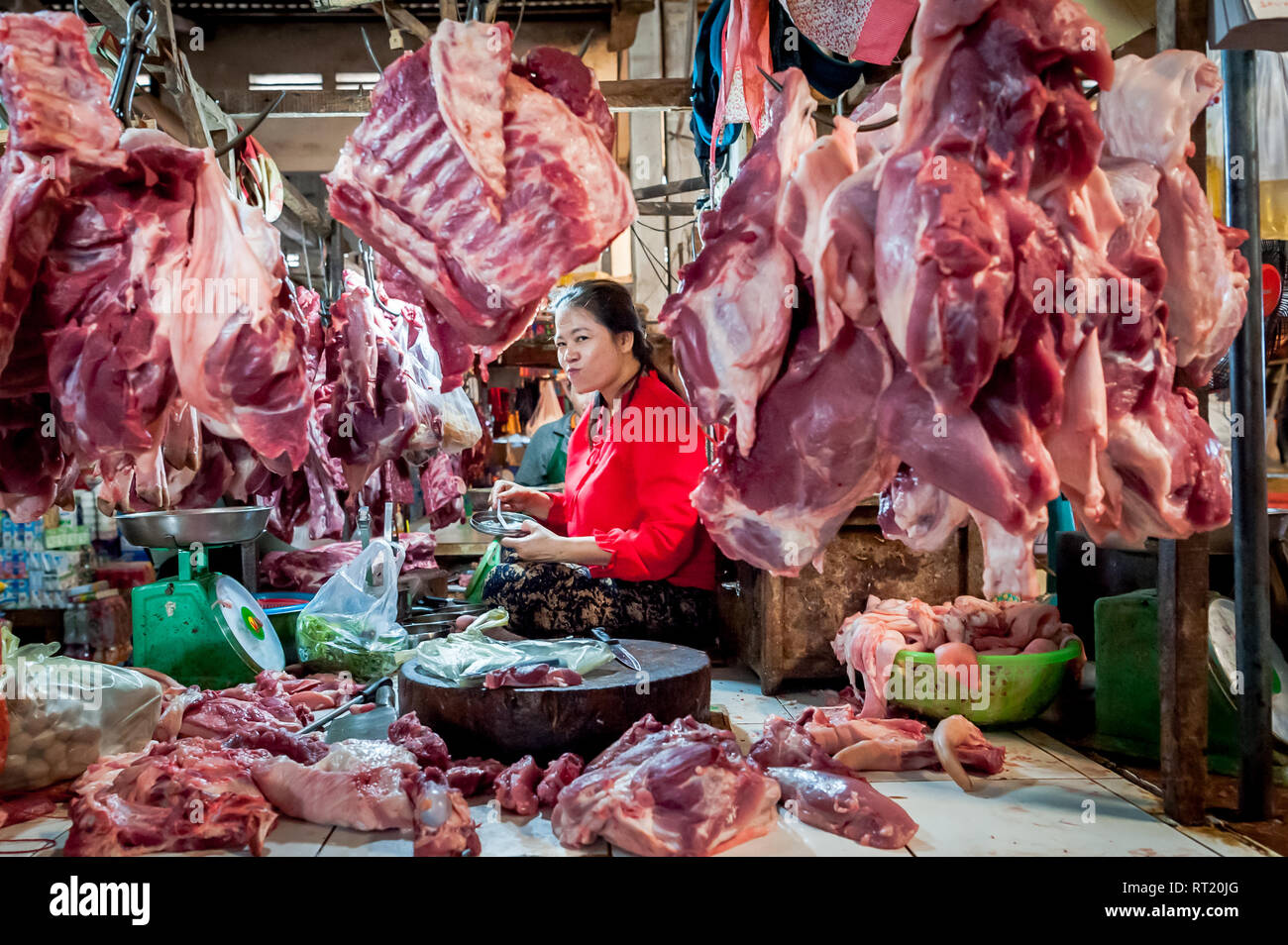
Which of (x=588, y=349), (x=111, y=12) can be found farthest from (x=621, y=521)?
(x=111, y=12)

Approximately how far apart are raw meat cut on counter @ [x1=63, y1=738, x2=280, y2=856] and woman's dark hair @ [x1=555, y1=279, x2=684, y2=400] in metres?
2.38

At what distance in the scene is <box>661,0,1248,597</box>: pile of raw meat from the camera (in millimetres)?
1600

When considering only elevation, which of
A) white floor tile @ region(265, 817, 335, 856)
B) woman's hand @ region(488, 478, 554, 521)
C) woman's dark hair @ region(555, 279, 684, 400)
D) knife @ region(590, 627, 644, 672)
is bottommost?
white floor tile @ region(265, 817, 335, 856)

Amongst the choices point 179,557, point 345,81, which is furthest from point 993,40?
point 345,81

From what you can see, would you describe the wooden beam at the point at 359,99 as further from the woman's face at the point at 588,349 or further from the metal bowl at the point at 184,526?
the metal bowl at the point at 184,526

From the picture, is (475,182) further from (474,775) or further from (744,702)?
(744,702)

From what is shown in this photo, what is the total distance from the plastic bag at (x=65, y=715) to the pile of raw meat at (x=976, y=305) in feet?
8.31

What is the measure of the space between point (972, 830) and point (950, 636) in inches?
45.9

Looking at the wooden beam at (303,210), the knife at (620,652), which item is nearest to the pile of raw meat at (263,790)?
the knife at (620,652)

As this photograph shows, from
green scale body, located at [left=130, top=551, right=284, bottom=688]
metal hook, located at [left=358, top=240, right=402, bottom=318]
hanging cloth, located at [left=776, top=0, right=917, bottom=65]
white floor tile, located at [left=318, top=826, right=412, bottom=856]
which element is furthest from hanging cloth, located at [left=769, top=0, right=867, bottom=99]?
green scale body, located at [left=130, top=551, right=284, bottom=688]

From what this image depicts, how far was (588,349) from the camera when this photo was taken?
13.8 feet

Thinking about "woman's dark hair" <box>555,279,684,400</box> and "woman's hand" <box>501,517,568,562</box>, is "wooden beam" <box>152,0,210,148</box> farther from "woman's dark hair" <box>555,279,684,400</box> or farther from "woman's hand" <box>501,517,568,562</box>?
"woman's hand" <box>501,517,568,562</box>

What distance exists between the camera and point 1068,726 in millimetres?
3887
